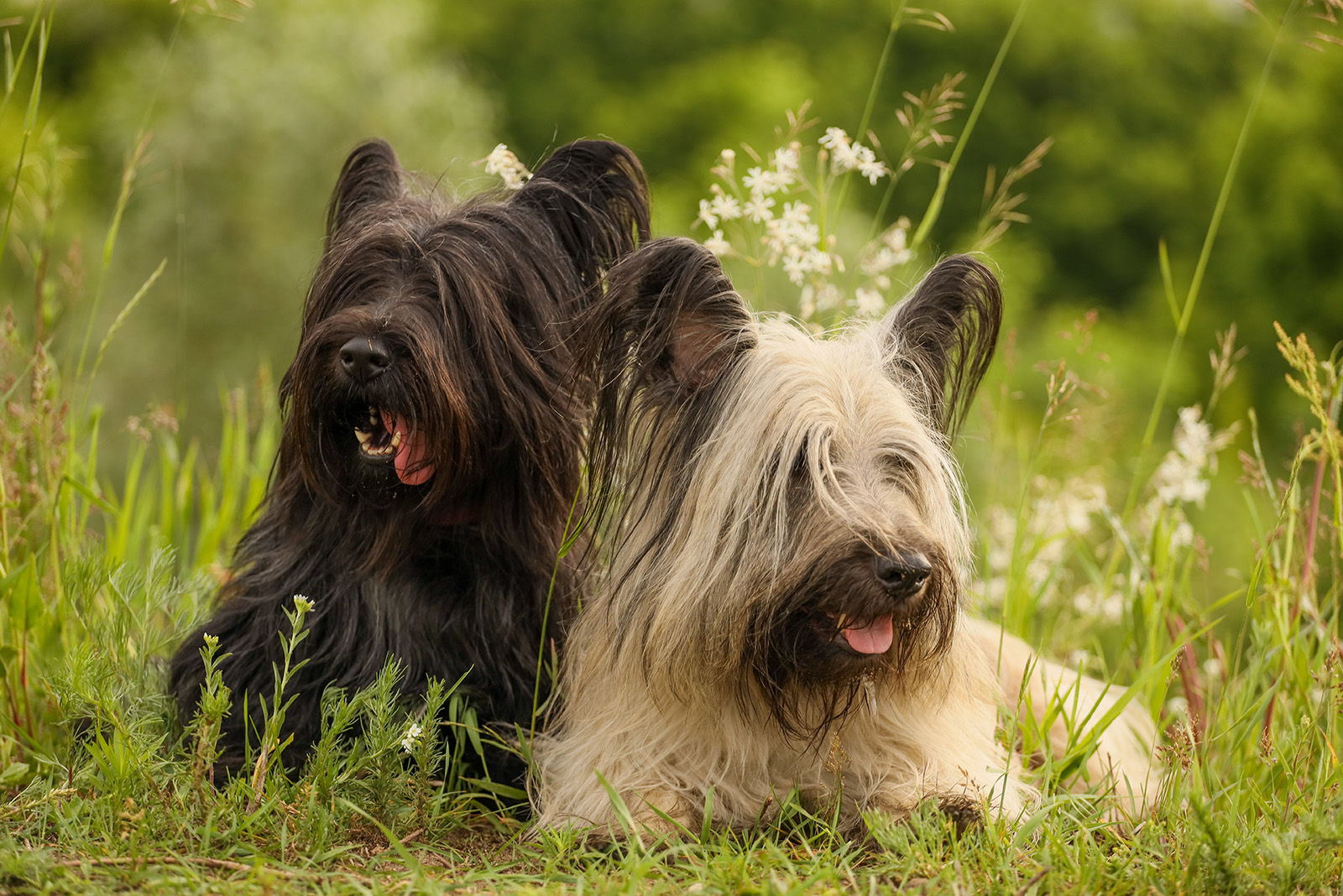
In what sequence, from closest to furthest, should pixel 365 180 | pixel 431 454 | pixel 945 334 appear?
pixel 431 454 → pixel 945 334 → pixel 365 180

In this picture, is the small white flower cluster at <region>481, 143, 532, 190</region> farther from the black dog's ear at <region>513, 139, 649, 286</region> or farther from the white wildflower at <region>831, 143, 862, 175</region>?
the white wildflower at <region>831, 143, 862, 175</region>

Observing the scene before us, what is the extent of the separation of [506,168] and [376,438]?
3.53 ft

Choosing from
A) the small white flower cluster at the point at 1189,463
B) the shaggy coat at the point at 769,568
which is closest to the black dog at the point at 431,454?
the shaggy coat at the point at 769,568

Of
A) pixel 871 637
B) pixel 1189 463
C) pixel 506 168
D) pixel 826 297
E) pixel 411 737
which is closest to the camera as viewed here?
pixel 871 637

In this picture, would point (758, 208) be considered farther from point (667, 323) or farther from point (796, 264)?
point (667, 323)

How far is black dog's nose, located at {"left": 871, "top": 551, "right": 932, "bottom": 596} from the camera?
2.87 m

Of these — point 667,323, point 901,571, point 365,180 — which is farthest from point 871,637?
point 365,180

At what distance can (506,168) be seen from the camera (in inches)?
158

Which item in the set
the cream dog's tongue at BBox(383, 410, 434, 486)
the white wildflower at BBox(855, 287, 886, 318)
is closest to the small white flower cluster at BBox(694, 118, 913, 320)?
the white wildflower at BBox(855, 287, 886, 318)

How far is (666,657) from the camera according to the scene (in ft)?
10.4

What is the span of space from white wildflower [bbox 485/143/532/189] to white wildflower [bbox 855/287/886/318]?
48.9 inches

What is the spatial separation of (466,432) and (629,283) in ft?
1.96

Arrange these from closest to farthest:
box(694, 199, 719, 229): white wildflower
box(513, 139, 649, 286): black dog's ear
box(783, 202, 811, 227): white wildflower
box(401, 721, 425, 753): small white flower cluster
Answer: box(401, 721, 425, 753): small white flower cluster < box(513, 139, 649, 286): black dog's ear < box(694, 199, 719, 229): white wildflower < box(783, 202, 811, 227): white wildflower

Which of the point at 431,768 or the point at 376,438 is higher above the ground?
the point at 376,438
